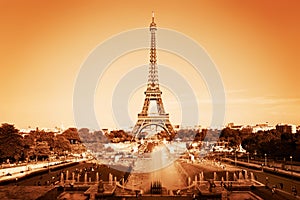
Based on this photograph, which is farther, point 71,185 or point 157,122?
point 157,122

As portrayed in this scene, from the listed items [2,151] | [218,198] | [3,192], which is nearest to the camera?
[3,192]

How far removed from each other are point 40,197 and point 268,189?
11042 millimetres

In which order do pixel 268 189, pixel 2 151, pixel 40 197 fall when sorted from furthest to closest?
pixel 2 151 → pixel 268 189 → pixel 40 197

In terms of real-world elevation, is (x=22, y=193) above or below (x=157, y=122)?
below

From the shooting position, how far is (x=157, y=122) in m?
52.4

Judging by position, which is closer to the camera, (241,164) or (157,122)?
(241,164)

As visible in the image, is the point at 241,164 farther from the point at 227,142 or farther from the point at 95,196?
the point at 227,142

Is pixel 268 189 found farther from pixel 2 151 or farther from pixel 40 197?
pixel 2 151

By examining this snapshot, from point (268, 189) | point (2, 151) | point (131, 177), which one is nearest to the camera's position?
point (268, 189)

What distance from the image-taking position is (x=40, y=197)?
32.3 feet

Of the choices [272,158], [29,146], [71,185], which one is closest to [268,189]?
[71,185]

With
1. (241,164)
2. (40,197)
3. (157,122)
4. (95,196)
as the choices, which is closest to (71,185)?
(95,196)

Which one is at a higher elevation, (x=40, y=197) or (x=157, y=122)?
(x=157, y=122)

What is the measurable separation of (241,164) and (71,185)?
17361 millimetres
